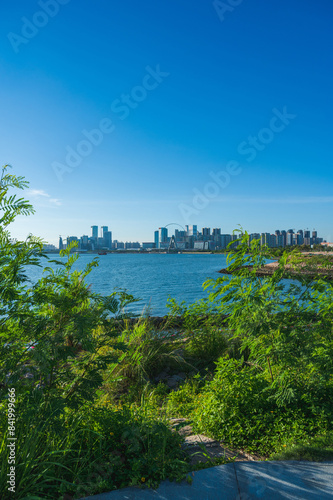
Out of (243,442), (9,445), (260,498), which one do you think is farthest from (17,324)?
(243,442)

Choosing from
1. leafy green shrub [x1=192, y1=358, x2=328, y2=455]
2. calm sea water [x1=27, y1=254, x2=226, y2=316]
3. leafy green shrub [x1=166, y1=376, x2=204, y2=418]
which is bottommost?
calm sea water [x1=27, y1=254, x2=226, y2=316]

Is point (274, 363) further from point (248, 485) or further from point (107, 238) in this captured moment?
point (107, 238)

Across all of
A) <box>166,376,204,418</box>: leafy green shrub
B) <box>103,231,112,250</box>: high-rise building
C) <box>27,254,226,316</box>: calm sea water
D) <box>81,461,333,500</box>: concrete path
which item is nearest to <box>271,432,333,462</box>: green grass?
<box>81,461,333,500</box>: concrete path

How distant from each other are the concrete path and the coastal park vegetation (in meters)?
0.10

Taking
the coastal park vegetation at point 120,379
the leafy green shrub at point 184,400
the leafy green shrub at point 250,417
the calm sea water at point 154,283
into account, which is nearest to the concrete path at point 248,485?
the coastal park vegetation at point 120,379

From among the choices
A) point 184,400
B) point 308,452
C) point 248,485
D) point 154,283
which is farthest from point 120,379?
point 154,283

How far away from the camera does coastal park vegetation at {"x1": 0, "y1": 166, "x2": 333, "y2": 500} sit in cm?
254

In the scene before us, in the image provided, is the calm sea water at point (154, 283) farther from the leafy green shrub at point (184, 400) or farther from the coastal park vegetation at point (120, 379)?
the leafy green shrub at point (184, 400)

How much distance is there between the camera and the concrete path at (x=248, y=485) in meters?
2.39

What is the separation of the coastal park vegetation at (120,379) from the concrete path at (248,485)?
0.34ft

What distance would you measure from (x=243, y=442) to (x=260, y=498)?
3.27 ft

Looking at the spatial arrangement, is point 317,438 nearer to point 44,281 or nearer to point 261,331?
point 261,331

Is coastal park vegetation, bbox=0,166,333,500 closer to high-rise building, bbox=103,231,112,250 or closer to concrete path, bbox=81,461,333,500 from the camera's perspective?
concrete path, bbox=81,461,333,500

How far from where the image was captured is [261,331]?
12.6 ft
